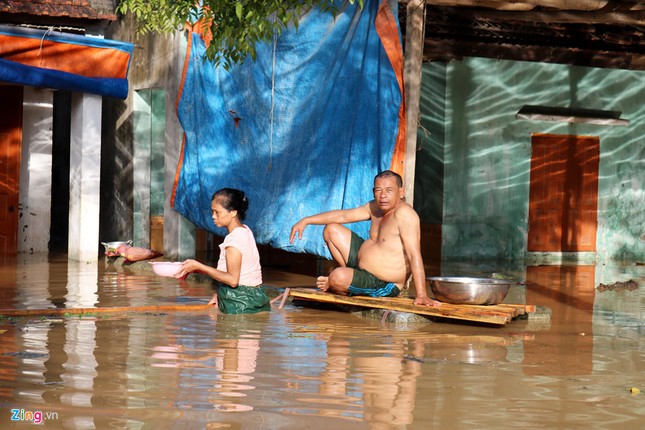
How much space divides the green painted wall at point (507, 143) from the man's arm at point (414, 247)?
26.0ft

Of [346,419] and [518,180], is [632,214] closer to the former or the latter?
[518,180]

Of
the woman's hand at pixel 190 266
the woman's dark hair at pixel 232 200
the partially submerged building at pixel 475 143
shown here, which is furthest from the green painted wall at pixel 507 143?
the woman's hand at pixel 190 266

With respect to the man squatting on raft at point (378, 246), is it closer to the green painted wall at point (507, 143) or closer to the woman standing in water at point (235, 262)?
the woman standing in water at point (235, 262)

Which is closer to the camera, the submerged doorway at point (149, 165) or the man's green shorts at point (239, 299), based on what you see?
the man's green shorts at point (239, 299)

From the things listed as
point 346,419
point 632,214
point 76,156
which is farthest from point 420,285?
point 632,214

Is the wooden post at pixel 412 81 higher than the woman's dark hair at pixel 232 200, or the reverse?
the wooden post at pixel 412 81

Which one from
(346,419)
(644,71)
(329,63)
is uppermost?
(644,71)

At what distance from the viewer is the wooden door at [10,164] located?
14391mm

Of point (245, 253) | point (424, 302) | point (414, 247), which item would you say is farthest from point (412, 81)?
point (245, 253)

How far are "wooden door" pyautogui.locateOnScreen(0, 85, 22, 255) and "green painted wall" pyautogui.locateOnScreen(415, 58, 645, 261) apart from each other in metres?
6.39

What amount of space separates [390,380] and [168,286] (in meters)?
5.40

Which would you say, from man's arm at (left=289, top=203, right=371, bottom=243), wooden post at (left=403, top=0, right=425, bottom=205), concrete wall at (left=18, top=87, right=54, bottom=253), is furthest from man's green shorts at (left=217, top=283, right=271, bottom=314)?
concrete wall at (left=18, top=87, right=54, bottom=253)

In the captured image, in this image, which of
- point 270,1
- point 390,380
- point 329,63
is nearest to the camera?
point 390,380

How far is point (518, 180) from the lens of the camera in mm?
16328
